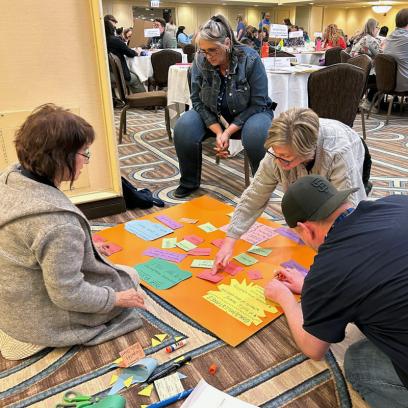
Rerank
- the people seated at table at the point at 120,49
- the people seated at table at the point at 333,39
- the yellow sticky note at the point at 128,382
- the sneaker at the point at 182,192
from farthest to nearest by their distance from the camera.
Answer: the people seated at table at the point at 333,39 → the people seated at table at the point at 120,49 → the sneaker at the point at 182,192 → the yellow sticky note at the point at 128,382

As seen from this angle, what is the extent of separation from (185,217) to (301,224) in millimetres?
1302

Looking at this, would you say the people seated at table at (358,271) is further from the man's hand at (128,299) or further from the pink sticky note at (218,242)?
the pink sticky note at (218,242)

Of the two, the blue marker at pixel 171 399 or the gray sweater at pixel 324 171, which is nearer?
the blue marker at pixel 171 399

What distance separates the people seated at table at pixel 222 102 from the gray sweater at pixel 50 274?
133 centimetres

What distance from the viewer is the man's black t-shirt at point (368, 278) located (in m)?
0.78

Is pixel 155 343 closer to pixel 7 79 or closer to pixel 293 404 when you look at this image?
pixel 293 404

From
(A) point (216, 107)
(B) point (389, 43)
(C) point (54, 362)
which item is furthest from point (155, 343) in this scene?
(B) point (389, 43)

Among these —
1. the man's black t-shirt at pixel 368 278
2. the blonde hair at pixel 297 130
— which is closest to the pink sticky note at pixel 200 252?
the blonde hair at pixel 297 130

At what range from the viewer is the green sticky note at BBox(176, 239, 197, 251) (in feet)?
6.21

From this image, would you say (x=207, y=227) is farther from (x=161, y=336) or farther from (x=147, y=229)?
(x=161, y=336)

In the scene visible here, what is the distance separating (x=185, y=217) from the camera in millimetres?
2230

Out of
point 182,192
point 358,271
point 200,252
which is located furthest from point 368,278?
point 182,192

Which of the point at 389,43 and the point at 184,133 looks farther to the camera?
the point at 389,43

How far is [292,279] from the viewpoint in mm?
1551
